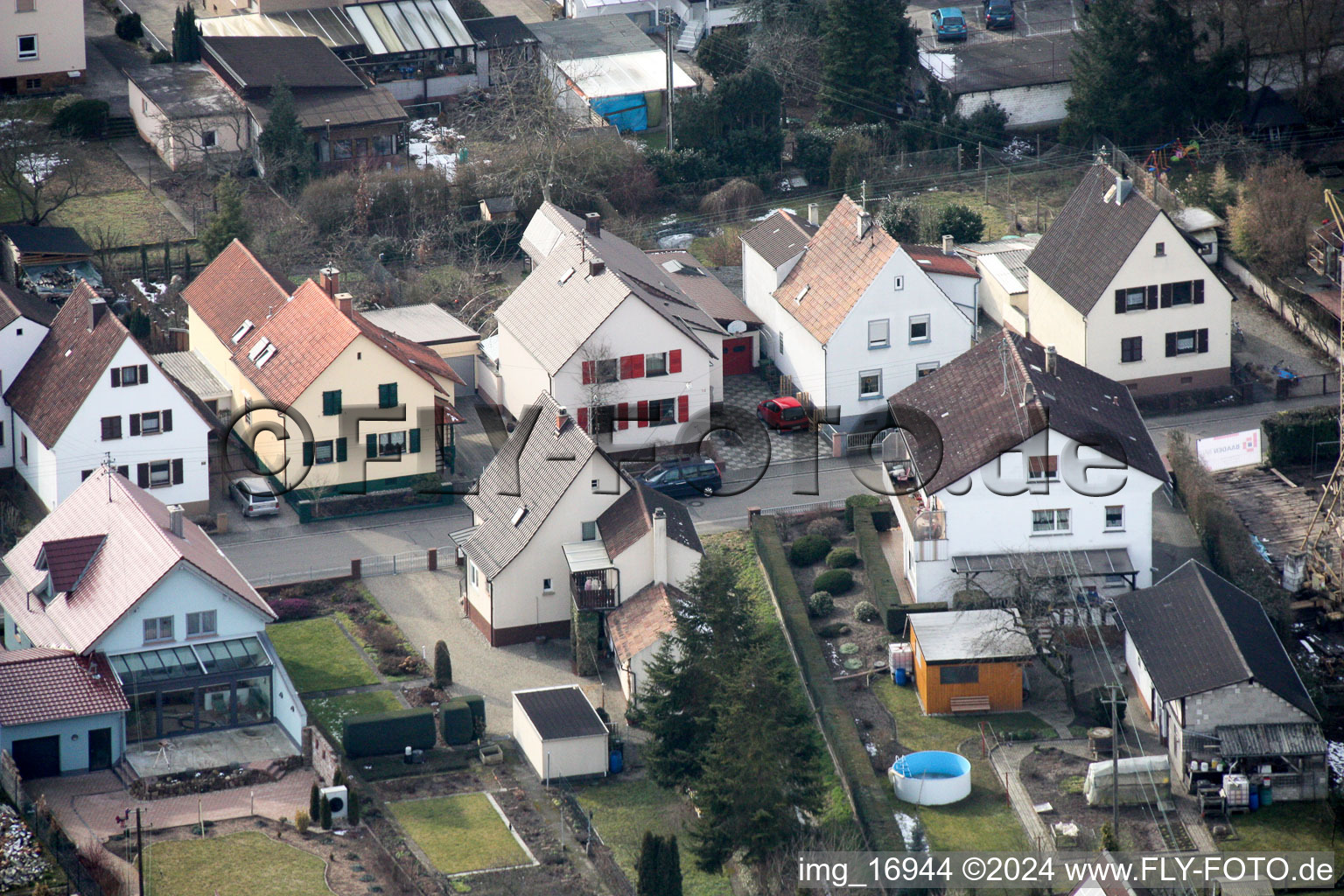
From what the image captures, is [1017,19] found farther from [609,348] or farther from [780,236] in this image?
[609,348]

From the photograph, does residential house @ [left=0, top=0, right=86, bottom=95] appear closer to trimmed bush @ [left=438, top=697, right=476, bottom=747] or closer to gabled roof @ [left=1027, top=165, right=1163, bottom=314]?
gabled roof @ [left=1027, top=165, right=1163, bottom=314]

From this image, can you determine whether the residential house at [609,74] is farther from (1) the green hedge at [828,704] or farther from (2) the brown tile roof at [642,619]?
(2) the brown tile roof at [642,619]

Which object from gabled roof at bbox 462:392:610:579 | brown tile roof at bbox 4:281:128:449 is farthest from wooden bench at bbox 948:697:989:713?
brown tile roof at bbox 4:281:128:449

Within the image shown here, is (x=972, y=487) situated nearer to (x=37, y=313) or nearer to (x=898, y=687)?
(x=898, y=687)

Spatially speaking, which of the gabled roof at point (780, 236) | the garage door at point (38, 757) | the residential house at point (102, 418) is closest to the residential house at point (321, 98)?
the gabled roof at point (780, 236)

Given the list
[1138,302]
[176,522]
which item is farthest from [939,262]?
[176,522]

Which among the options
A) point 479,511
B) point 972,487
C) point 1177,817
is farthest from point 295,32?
point 1177,817
